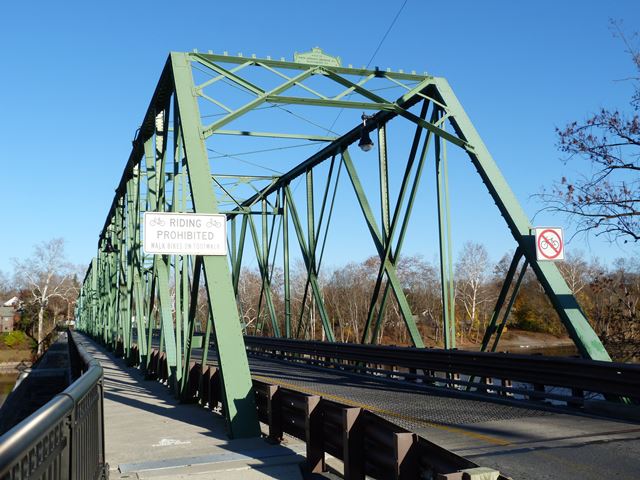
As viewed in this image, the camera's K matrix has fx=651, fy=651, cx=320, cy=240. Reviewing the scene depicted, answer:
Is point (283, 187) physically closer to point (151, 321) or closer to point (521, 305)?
point (151, 321)

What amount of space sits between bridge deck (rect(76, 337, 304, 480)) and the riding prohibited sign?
484cm

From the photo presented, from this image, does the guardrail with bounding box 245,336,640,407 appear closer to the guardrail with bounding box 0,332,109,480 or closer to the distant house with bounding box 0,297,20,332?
the guardrail with bounding box 0,332,109,480

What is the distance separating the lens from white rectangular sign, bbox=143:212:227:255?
9.76 m

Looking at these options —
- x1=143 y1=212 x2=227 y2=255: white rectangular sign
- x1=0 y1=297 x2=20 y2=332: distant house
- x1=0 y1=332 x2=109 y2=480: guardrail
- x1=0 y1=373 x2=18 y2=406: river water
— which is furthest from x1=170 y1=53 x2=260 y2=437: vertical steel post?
x1=0 y1=297 x2=20 y2=332: distant house

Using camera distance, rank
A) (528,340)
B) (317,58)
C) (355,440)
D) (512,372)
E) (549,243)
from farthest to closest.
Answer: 1. (528,340)
2. (317,58)
3. (512,372)
4. (549,243)
5. (355,440)

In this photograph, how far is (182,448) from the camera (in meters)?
8.38

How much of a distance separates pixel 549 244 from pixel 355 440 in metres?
5.53

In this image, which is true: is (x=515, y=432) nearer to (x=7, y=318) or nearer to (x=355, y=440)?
(x=355, y=440)

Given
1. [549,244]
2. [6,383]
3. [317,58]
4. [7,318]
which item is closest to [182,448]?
[549,244]

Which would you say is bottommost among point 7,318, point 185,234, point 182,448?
point 182,448

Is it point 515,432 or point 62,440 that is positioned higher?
point 62,440

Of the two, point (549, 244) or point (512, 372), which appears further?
point (512, 372)

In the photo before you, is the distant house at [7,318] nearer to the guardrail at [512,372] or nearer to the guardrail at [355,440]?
the guardrail at [512,372]

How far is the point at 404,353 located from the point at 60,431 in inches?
418
